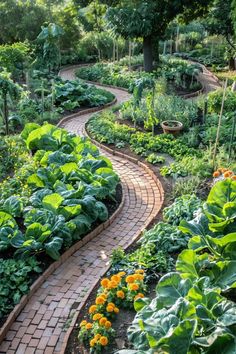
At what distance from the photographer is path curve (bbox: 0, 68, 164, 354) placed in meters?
4.79

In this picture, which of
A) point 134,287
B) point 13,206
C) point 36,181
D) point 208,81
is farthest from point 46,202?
point 208,81

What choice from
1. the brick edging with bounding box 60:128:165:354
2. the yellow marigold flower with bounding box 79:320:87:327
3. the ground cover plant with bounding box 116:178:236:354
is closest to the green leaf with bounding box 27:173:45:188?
the brick edging with bounding box 60:128:165:354

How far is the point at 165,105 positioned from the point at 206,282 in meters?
8.10

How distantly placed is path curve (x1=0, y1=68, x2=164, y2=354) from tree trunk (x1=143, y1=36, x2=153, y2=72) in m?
10.4

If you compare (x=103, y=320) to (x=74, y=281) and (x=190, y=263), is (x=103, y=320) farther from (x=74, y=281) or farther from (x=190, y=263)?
(x=74, y=281)

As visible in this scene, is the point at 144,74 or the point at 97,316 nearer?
the point at 97,316

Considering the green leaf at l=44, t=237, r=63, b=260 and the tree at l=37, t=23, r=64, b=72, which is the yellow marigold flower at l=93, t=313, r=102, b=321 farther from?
the tree at l=37, t=23, r=64, b=72

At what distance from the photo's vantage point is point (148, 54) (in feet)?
58.0

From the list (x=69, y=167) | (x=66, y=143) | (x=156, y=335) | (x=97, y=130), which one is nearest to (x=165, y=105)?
(x=97, y=130)

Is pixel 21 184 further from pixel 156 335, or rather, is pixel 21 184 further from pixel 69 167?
pixel 156 335

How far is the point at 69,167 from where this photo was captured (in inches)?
290

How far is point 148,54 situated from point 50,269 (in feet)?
45.0

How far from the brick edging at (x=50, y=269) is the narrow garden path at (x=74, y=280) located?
5 centimetres

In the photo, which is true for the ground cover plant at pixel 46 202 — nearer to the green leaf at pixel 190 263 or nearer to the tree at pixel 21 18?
the green leaf at pixel 190 263
